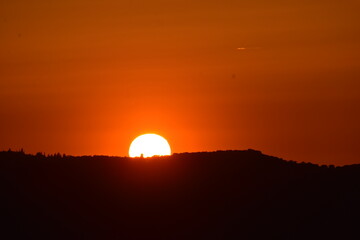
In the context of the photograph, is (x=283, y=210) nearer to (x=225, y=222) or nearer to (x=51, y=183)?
(x=225, y=222)

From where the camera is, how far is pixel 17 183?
176ft

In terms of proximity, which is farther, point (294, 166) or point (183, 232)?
point (294, 166)

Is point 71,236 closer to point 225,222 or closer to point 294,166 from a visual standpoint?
point 225,222

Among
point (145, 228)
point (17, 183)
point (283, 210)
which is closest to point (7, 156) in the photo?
point (17, 183)

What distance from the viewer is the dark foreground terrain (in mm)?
52531

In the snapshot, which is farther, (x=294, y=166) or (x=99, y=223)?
(x=294, y=166)

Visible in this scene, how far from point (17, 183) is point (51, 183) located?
46.3 inches

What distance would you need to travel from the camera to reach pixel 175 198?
54.2 meters

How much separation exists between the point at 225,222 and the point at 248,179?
2.45 meters

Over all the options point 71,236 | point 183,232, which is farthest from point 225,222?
point 71,236

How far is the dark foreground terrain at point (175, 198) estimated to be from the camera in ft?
172

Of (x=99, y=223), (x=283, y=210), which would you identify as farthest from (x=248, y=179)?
(x=99, y=223)

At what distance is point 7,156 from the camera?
55000mm

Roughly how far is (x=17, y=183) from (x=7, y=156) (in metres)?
1.82
